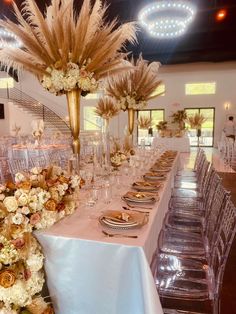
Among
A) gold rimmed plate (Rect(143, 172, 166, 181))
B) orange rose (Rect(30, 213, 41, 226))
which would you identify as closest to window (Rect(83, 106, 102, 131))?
gold rimmed plate (Rect(143, 172, 166, 181))

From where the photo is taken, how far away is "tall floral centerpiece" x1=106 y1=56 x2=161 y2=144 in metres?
4.41

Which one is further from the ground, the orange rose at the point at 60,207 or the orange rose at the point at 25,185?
the orange rose at the point at 25,185

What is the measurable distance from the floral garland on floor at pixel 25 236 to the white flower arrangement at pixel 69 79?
103 cm

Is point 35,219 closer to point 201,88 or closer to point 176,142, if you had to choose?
point 176,142

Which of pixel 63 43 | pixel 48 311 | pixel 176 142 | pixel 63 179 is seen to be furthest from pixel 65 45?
pixel 176 142

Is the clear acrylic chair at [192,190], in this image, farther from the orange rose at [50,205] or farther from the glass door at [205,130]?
the glass door at [205,130]

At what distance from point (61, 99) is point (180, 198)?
1485 cm

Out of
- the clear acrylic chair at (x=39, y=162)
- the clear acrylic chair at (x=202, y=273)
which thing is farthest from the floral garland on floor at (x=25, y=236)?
the clear acrylic chair at (x=39, y=162)

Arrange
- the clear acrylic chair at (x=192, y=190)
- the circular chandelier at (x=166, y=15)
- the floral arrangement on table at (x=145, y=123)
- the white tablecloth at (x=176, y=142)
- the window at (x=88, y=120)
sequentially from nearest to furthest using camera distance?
1. the clear acrylic chair at (x=192, y=190)
2. the circular chandelier at (x=166, y=15)
3. the white tablecloth at (x=176, y=142)
4. the floral arrangement on table at (x=145, y=123)
5. the window at (x=88, y=120)

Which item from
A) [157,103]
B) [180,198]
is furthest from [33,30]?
[157,103]

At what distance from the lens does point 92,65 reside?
242 centimetres

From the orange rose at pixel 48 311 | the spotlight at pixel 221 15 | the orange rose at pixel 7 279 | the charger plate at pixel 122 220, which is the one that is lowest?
the orange rose at pixel 48 311

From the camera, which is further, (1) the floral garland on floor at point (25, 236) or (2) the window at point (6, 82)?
(2) the window at point (6, 82)

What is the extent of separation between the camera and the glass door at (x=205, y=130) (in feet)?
48.9
